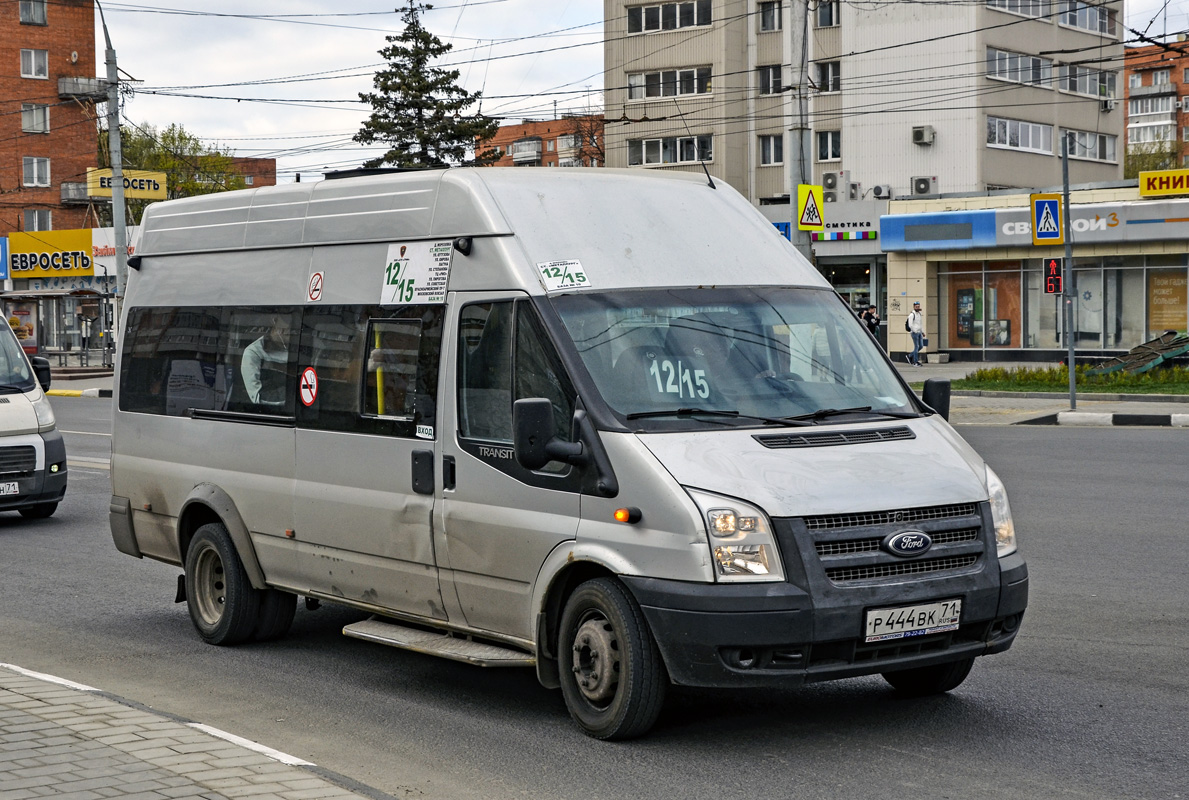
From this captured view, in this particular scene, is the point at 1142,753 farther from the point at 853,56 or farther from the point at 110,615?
the point at 853,56

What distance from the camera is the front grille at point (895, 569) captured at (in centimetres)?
556

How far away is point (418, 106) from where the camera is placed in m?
67.3

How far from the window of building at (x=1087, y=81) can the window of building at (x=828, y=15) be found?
8693mm

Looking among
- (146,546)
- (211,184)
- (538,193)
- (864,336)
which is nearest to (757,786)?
(864,336)

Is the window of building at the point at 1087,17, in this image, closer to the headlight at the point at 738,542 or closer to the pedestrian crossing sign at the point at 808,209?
the pedestrian crossing sign at the point at 808,209

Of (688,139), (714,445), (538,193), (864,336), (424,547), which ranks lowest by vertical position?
(424,547)

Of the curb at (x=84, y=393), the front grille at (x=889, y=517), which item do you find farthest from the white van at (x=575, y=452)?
the curb at (x=84, y=393)

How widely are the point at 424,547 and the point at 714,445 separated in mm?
1701

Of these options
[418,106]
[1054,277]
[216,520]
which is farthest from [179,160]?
[216,520]

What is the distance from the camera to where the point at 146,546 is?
903cm

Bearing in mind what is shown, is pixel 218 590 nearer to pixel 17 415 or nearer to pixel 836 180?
pixel 17 415

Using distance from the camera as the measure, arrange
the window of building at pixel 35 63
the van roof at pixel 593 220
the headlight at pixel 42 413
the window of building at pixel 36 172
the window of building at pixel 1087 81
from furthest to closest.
Result: 1. the window of building at pixel 36 172
2. the window of building at pixel 35 63
3. the window of building at pixel 1087 81
4. the headlight at pixel 42 413
5. the van roof at pixel 593 220

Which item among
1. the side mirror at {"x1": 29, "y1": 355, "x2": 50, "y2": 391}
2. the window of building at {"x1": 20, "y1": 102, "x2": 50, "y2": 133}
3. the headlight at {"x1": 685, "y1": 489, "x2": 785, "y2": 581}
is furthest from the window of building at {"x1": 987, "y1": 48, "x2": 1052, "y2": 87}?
the window of building at {"x1": 20, "y1": 102, "x2": 50, "y2": 133}

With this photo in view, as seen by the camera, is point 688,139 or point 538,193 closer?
point 538,193
